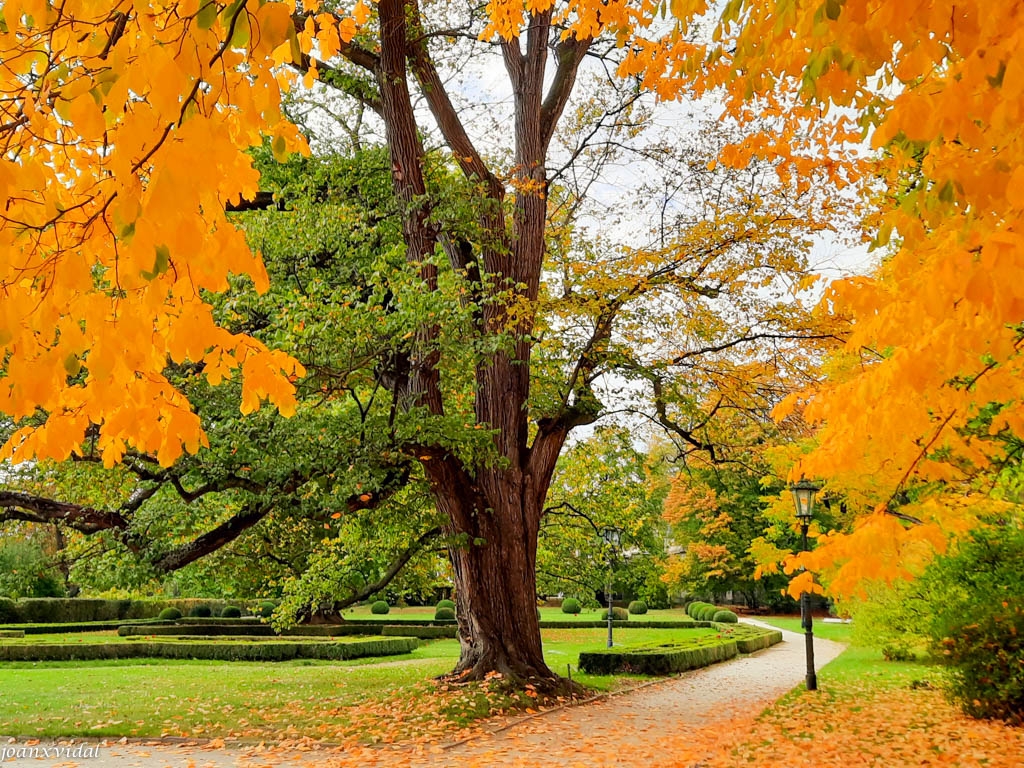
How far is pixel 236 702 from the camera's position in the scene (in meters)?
10.6

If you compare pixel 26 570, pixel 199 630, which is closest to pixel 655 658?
pixel 26 570

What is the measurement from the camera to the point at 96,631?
27.3m

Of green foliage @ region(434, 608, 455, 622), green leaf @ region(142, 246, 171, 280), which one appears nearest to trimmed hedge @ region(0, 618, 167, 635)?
green foliage @ region(434, 608, 455, 622)

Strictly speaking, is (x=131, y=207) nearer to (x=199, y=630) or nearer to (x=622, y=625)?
(x=199, y=630)

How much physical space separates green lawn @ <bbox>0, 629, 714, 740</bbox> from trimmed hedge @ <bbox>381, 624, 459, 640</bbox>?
31.8ft

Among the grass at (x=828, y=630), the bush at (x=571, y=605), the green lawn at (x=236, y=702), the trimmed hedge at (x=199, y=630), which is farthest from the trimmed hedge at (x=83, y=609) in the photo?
the grass at (x=828, y=630)

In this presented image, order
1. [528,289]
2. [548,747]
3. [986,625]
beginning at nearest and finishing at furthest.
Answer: [986,625] < [548,747] < [528,289]

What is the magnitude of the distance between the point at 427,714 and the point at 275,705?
242cm

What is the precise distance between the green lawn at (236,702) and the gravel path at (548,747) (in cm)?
76

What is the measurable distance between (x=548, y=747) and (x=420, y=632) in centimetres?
1926

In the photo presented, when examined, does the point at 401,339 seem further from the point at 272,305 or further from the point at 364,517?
the point at 364,517

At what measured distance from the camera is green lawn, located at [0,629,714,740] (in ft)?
28.1

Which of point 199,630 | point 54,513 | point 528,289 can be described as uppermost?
point 528,289

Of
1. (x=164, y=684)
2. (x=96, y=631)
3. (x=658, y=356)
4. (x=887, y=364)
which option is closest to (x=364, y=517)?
(x=658, y=356)
